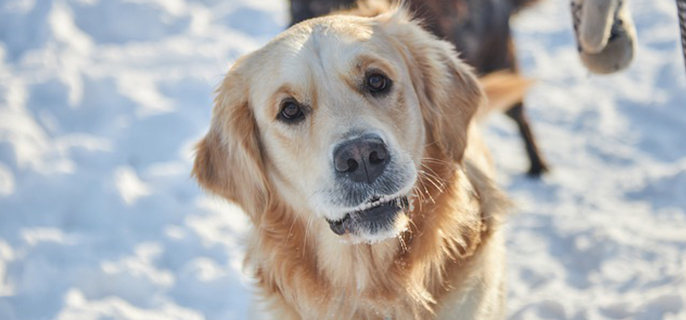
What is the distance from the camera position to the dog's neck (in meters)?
2.56

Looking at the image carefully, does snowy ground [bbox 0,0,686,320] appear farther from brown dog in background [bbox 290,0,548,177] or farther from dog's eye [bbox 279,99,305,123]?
dog's eye [bbox 279,99,305,123]

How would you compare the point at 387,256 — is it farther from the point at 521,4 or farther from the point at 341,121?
the point at 521,4

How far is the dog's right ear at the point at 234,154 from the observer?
2639 mm

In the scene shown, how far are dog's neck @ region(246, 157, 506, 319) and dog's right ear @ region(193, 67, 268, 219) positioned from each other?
0.12 m

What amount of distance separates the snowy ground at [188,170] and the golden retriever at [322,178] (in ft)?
2.96

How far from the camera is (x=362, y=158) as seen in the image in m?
2.14

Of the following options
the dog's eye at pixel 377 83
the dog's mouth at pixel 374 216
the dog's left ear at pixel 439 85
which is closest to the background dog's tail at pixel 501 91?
the dog's left ear at pixel 439 85

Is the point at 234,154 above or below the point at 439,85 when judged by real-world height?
above

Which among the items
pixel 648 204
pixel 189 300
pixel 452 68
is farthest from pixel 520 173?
pixel 189 300

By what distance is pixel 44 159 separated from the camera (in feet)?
14.4

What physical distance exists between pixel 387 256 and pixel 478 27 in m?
1.91

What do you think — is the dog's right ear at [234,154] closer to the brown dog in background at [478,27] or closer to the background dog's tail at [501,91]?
the brown dog in background at [478,27]

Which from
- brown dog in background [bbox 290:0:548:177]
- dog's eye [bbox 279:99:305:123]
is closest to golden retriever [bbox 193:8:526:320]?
dog's eye [bbox 279:99:305:123]

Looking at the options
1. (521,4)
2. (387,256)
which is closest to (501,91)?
(521,4)
